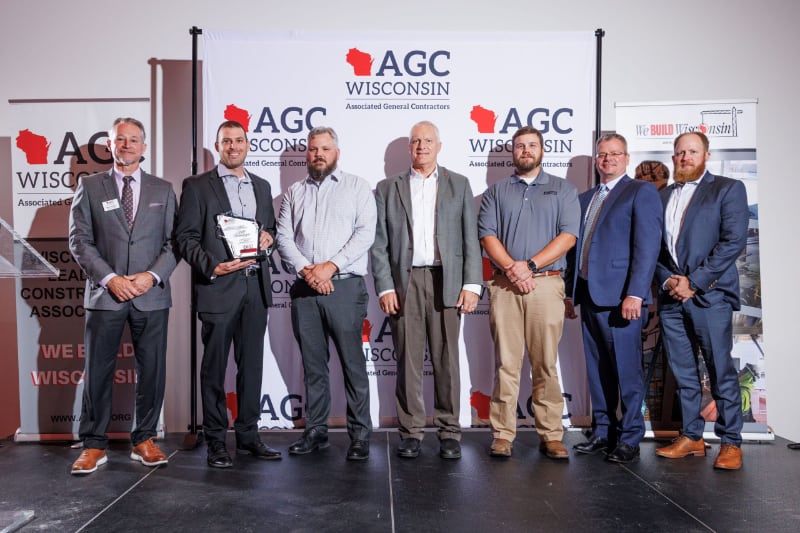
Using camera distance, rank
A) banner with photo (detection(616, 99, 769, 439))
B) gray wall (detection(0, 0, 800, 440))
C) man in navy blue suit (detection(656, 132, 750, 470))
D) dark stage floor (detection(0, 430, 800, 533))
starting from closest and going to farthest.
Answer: dark stage floor (detection(0, 430, 800, 533)) → man in navy blue suit (detection(656, 132, 750, 470)) → banner with photo (detection(616, 99, 769, 439)) → gray wall (detection(0, 0, 800, 440))

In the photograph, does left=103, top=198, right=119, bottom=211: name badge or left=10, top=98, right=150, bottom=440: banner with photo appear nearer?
left=103, top=198, right=119, bottom=211: name badge

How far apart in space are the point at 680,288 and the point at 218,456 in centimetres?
279

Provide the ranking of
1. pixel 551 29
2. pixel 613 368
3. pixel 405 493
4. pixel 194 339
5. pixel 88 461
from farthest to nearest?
1. pixel 551 29
2. pixel 194 339
3. pixel 613 368
4. pixel 88 461
5. pixel 405 493

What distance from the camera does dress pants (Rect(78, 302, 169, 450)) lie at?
131 inches

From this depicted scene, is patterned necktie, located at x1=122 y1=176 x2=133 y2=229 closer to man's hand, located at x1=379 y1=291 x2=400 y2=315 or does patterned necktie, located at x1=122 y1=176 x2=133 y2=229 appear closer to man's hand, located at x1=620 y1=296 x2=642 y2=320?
man's hand, located at x1=379 y1=291 x2=400 y2=315

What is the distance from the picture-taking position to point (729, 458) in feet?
11.0

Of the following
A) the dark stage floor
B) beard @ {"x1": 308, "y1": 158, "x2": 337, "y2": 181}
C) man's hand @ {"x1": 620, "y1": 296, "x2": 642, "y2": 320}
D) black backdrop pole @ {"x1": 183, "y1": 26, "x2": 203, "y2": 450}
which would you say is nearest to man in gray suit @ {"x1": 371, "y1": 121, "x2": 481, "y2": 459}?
the dark stage floor

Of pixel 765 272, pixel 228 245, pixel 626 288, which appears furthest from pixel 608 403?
pixel 228 245

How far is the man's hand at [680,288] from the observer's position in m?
3.46

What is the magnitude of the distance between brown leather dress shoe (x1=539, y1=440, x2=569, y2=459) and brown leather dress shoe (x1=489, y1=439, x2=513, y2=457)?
0.22 meters

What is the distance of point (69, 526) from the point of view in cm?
254

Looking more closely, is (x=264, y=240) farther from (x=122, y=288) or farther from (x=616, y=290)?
(x=616, y=290)

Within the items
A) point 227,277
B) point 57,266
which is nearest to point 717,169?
point 227,277

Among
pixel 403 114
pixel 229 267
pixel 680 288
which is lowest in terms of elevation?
pixel 680 288
